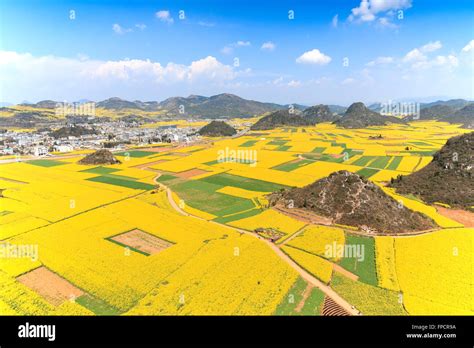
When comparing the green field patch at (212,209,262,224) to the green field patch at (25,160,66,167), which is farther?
the green field patch at (25,160,66,167)

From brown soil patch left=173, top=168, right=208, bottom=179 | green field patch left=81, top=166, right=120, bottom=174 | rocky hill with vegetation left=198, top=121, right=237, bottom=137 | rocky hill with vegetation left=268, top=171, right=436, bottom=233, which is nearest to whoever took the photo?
rocky hill with vegetation left=268, top=171, right=436, bottom=233

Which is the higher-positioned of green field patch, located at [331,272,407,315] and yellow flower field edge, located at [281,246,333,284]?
yellow flower field edge, located at [281,246,333,284]

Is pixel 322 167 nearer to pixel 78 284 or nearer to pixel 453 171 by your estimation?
pixel 453 171

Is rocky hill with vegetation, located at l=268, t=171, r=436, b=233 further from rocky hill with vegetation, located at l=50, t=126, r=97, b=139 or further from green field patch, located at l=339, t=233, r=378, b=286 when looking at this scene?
rocky hill with vegetation, located at l=50, t=126, r=97, b=139

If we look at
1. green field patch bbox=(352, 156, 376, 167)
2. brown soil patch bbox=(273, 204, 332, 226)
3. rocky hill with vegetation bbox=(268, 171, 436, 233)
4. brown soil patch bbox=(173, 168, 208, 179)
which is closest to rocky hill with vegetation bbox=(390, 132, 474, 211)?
rocky hill with vegetation bbox=(268, 171, 436, 233)

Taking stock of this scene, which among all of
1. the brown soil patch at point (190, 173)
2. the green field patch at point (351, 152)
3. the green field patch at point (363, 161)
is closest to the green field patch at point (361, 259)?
the brown soil patch at point (190, 173)
